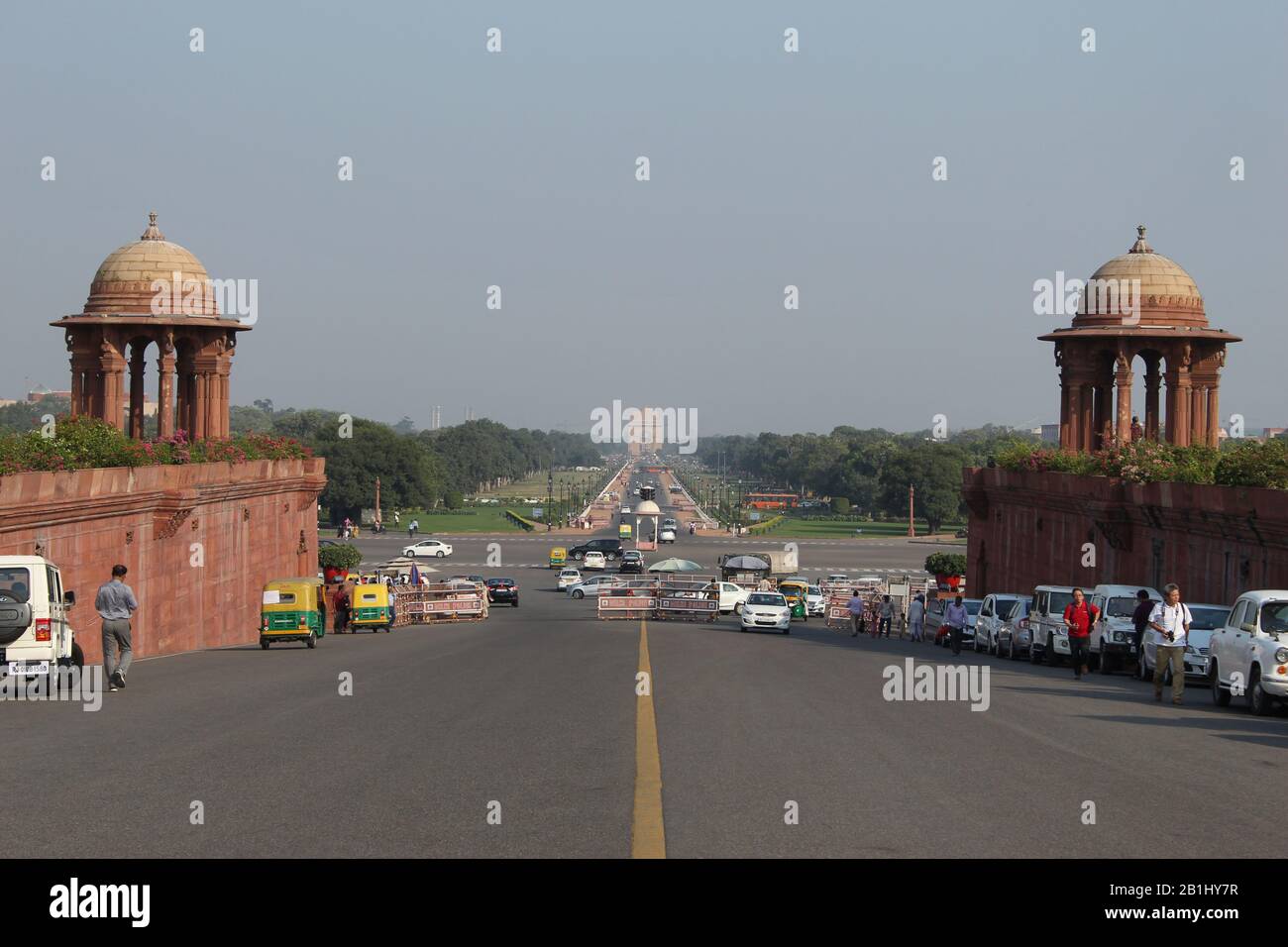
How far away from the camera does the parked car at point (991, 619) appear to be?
37.4m

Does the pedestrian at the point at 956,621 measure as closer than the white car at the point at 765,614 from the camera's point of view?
Yes

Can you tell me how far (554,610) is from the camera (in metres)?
64.7

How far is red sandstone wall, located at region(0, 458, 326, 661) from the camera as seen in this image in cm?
3061

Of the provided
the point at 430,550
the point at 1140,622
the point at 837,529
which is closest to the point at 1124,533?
the point at 1140,622

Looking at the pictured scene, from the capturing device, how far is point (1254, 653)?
21156 mm

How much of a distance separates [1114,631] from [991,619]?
7.72 meters

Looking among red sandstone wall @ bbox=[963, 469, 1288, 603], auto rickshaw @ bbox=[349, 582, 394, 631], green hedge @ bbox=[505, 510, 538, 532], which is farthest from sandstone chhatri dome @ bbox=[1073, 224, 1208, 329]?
green hedge @ bbox=[505, 510, 538, 532]

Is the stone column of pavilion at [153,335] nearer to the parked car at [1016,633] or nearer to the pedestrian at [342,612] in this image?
the pedestrian at [342,612]

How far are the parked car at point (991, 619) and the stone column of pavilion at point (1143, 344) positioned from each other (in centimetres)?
1584

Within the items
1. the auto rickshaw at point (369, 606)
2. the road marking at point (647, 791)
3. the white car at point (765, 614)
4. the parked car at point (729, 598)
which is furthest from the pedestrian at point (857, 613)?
the road marking at point (647, 791)

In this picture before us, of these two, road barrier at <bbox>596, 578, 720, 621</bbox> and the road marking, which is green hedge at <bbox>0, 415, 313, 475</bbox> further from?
the road marking
